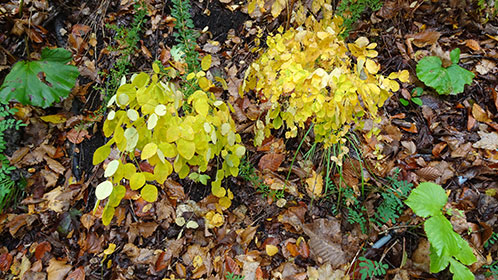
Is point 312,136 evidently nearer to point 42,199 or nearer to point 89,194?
point 89,194

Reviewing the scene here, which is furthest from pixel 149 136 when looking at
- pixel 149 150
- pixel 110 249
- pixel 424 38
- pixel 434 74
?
pixel 424 38

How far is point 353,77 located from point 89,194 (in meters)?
1.74

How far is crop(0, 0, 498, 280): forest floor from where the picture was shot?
5.45ft

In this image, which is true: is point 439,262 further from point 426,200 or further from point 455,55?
point 455,55

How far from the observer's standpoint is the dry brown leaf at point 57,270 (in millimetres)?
1797

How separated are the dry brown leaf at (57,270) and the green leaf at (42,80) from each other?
0.95 metres

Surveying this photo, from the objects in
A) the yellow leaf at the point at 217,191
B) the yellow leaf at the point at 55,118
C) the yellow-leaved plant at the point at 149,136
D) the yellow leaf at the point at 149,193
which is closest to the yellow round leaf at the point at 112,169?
the yellow-leaved plant at the point at 149,136

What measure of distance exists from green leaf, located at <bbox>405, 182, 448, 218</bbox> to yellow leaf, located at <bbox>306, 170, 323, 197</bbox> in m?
0.50

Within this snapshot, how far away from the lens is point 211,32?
237cm

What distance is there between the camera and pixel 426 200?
1400 mm

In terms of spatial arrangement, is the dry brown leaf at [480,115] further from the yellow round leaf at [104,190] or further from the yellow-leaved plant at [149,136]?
the yellow round leaf at [104,190]

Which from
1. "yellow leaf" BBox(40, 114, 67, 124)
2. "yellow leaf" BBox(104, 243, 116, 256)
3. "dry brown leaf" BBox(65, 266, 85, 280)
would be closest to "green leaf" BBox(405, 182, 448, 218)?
"yellow leaf" BBox(104, 243, 116, 256)

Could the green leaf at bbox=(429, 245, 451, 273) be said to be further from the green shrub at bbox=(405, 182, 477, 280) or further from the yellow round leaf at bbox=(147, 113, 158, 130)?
the yellow round leaf at bbox=(147, 113, 158, 130)

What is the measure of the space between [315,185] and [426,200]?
0.58m
